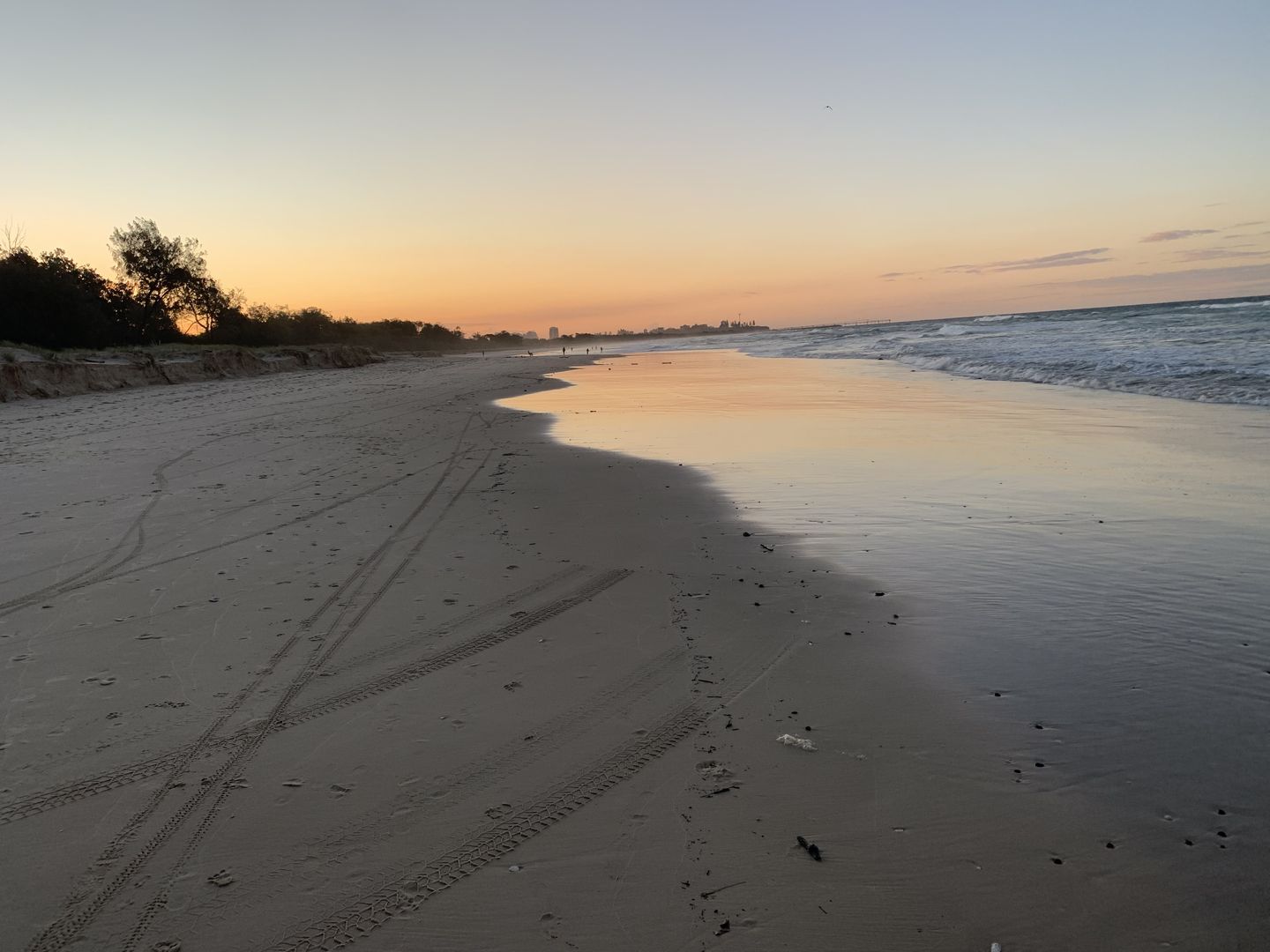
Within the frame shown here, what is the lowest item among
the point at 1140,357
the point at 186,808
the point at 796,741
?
the point at 796,741

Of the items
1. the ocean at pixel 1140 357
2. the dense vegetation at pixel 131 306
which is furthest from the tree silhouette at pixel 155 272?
the ocean at pixel 1140 357

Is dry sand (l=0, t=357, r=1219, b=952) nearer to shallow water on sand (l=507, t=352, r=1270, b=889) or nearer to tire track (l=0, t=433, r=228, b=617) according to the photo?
tire track (l=0, t=433, r=228, b=617)

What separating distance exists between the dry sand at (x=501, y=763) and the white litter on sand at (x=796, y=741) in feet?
0.25

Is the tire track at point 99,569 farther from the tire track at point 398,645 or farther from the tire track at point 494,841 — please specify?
the tire track at point 494,841

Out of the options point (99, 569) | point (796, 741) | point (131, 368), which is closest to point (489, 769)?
point (796, 741)

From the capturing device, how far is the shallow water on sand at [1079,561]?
2936 mm

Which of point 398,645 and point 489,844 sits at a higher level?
point 398,645

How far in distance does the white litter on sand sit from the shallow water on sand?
0.81 meters

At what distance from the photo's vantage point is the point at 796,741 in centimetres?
318

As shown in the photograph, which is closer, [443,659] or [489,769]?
[489,769]

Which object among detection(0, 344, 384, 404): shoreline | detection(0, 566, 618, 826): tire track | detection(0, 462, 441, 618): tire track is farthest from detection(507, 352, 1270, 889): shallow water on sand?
detection(0, 344, 384, 404): shoreline

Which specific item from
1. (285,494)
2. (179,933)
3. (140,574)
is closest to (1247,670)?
(179,933)

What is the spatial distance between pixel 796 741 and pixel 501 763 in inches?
52.2

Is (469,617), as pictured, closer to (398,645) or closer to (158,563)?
(398,645)
